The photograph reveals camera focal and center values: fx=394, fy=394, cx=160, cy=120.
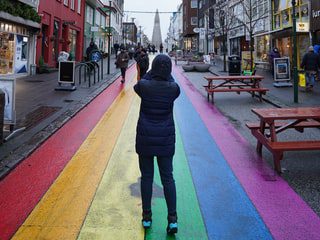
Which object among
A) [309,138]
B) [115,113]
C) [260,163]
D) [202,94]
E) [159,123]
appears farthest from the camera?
[202,94]

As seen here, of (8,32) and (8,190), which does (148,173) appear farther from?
(8,32)

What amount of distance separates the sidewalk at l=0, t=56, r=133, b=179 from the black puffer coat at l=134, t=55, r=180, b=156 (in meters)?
2.92

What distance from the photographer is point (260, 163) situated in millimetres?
6574

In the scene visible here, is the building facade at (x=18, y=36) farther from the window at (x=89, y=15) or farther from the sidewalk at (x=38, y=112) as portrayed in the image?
the window at (x=89, y=15)

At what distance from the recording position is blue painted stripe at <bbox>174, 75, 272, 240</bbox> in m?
4.15

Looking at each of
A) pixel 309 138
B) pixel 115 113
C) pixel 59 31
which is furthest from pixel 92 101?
pixel 59 31

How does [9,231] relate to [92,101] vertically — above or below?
below

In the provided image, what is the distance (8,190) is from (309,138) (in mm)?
6044

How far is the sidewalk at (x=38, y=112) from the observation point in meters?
7.00

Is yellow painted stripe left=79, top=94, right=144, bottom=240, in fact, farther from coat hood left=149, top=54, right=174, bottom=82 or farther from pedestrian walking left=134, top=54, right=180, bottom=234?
coat hood left=149, top=54, right=174, bottom=82

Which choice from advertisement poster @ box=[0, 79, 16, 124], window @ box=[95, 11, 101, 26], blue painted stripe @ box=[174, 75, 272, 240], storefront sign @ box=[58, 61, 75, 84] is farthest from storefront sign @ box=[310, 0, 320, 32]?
window @ box=[95, 11, 101, 26]

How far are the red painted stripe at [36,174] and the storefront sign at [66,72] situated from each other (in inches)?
217

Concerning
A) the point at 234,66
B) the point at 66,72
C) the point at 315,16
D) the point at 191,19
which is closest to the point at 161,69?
the point at 66,72

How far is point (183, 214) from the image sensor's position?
4551 mm
